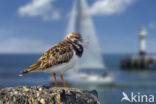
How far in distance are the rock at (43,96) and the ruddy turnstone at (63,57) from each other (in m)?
0.59

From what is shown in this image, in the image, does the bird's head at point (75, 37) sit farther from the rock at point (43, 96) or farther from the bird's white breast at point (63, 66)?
the rock at point (43, 96)

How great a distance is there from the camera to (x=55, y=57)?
22.5 ft

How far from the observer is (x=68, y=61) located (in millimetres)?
6770

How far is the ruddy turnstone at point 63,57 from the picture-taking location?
22.0ft

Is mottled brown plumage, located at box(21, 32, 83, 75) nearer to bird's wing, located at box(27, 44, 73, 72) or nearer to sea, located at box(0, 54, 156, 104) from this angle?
bird's wing, located at box(27, 44, 73, 72)

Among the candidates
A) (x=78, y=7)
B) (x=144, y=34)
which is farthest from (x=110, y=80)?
(x=144, y=34)

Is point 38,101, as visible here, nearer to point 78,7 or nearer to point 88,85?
point 78,7

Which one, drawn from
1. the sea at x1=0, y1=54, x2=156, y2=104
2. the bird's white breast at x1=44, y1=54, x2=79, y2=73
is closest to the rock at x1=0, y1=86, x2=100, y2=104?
the bird's white breast at x1=44, y1=54, x2=79, y2=73

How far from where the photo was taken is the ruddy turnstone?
670 centimetres

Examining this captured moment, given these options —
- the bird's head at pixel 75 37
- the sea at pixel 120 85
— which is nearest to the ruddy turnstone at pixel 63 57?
the bird's head at pixel 75 37

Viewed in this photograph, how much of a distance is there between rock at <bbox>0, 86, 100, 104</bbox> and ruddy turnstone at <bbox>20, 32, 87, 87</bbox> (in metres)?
0.59

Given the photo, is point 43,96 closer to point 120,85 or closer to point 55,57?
point 55,57

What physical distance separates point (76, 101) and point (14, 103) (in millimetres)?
1123

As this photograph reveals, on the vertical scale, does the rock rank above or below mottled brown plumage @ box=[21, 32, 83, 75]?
below
